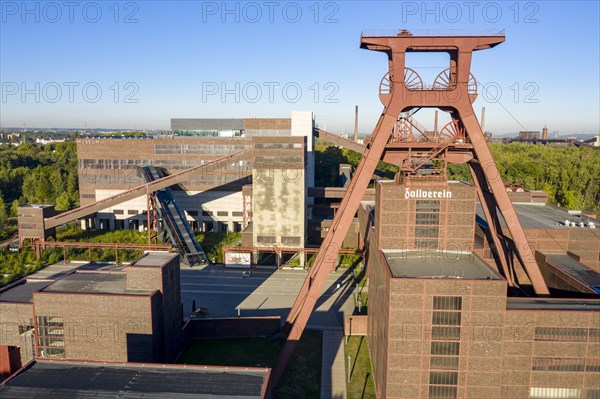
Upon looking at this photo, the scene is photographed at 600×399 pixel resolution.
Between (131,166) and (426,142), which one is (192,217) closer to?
(131,166)

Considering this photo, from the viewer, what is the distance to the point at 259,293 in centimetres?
4322

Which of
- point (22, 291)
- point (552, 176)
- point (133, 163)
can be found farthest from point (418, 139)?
point (552, 176)

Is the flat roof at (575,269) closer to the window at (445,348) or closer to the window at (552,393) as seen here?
the window at (552,393)

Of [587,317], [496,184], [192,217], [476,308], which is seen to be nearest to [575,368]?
[587,317]

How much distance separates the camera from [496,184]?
90.0 feet

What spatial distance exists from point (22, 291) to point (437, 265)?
28396mm

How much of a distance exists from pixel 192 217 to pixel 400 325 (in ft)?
158


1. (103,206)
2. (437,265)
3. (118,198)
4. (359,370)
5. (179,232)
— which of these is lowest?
(359,370)

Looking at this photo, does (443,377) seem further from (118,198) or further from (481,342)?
(118,198)

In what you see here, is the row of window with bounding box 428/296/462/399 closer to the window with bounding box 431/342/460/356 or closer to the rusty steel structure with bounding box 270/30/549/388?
the window with bounding box 431/342/460/356

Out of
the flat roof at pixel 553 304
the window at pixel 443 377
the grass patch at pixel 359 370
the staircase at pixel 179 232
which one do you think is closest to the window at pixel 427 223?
the flat roof at pixel 553 304

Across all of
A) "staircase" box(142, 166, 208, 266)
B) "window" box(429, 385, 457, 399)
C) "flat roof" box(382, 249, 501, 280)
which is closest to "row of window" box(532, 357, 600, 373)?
"window" box(429, 385, 457, 399)

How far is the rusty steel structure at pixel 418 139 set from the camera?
26.5m

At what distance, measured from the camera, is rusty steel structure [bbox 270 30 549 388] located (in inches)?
1045
